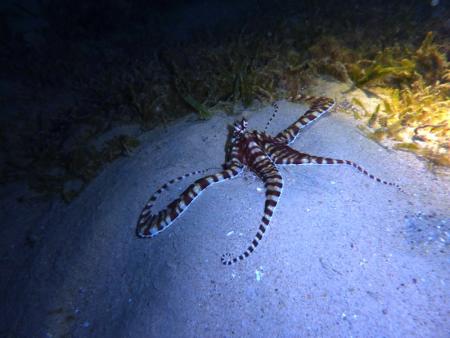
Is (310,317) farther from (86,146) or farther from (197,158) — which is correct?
(86,146)

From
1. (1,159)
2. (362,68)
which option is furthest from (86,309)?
(362,68)

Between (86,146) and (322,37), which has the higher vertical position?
(322,37)

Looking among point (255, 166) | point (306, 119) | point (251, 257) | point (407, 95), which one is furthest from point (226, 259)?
point (407, 95)

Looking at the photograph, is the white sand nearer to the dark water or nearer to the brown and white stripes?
the dark water

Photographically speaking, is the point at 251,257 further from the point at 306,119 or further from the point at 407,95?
the point at 407,95

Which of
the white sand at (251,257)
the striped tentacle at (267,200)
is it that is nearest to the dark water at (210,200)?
the white sand at (251,257)

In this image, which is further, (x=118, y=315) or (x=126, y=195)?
(x=126, y=195)

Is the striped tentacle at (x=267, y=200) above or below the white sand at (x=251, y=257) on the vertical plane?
above

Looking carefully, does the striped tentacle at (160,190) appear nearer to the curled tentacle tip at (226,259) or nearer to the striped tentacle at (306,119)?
the striped tentacle at (306,119)
